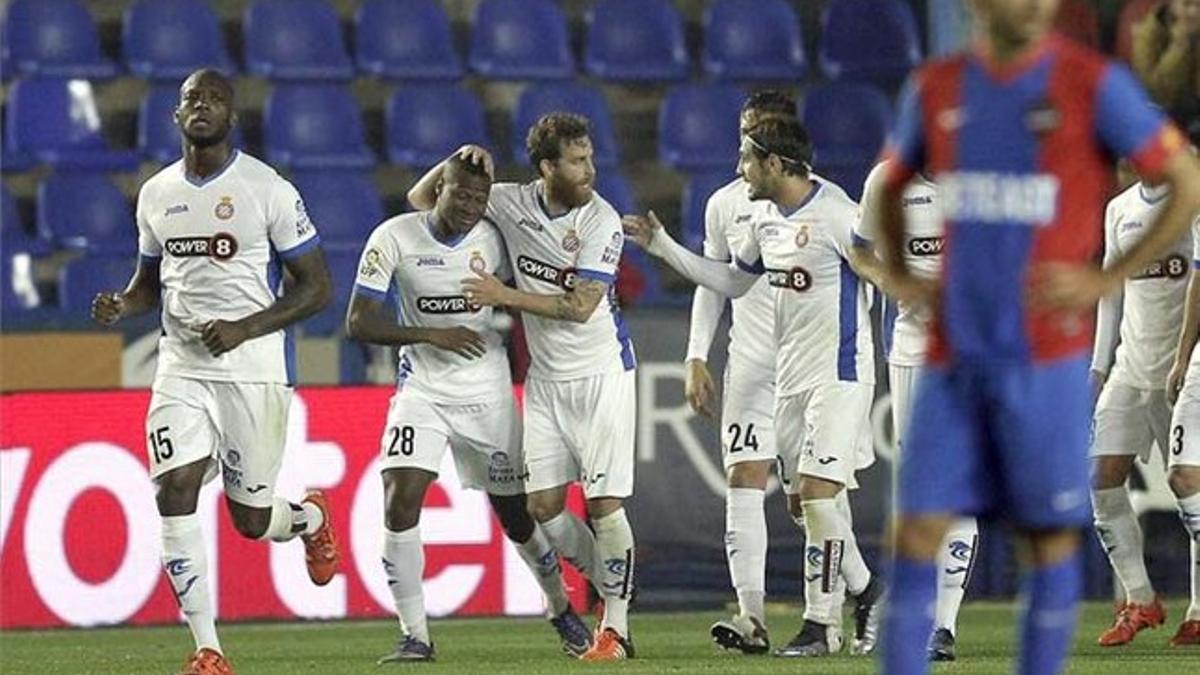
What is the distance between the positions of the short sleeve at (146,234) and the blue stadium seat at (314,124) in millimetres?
6199

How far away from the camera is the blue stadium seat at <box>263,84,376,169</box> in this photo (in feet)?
53.0

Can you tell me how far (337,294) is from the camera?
14.7 meters

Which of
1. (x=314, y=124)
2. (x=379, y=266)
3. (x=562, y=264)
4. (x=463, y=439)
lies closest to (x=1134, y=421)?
(x=562, y=264)

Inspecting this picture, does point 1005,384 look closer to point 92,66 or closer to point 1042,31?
point 1042,31

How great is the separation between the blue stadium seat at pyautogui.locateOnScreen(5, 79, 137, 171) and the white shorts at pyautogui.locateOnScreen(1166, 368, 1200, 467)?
24.4ft

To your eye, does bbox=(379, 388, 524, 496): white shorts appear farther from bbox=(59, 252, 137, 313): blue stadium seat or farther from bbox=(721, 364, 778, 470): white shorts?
bbox=(59, 252, 137, 313): blue stadium seat

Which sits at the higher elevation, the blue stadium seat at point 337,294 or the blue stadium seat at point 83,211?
the blue stadium seat at point 83,211

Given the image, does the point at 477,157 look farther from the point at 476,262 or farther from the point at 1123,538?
the point at 1123,538

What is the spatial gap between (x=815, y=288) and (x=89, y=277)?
5.74 m

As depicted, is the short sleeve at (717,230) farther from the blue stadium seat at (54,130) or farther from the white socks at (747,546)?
the blue stadium seat at (54,130)

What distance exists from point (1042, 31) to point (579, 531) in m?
5.00

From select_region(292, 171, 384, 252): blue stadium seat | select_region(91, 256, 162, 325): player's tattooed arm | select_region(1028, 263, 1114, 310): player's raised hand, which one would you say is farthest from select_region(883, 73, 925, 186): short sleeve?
select_region(292, 171, 384, 252): blue stadium seat

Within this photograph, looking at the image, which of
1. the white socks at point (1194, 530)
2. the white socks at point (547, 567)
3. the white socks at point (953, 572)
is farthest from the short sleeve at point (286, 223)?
the white socks at point (1194, 530)

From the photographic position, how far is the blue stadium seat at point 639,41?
665 inches
